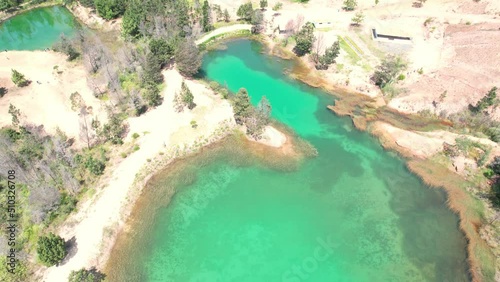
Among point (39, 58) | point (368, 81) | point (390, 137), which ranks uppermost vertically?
point (39, 58)

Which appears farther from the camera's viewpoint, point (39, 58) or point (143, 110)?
point (39, 58)

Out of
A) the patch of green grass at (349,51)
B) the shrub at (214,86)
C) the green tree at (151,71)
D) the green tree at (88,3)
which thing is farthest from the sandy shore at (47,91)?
the patch of green grass at (349,51)

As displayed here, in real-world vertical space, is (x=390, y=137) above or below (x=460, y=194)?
above

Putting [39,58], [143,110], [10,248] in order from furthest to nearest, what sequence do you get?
[39,58] < [143,110] < [10,248]

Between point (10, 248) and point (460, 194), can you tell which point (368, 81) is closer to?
point (460, 194)

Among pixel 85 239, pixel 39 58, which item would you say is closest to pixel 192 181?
pixel 85 239

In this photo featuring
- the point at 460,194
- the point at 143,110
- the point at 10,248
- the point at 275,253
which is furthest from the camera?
the point at 143,110

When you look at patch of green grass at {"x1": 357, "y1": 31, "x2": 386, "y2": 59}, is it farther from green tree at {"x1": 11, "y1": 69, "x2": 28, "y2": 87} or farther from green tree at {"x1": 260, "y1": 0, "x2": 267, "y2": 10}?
green tree at {"x1": 11, "y1": 69, "x2": 28, "y2": 87}
